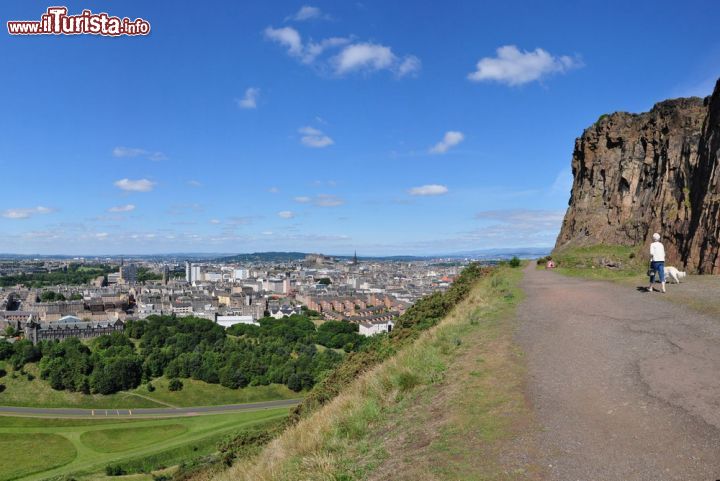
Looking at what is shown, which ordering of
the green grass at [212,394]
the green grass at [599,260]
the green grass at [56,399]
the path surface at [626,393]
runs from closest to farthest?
1. the path surface at [626,393]
2. the green grass at [599,260]
3. the green grass at [56,399]
4. the green grass at [212,394]

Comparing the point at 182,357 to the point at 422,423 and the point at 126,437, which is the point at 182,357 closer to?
the point at 126,437

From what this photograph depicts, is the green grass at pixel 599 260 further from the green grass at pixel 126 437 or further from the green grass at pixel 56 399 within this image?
the green grass at pixel 56 399

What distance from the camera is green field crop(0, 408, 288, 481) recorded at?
3432cm

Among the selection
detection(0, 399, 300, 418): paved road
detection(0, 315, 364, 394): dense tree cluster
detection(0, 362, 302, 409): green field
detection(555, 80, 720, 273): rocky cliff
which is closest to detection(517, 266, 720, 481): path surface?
detection(555, 80, 720, 273): rocky cliff

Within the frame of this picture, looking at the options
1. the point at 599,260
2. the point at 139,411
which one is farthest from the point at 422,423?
the point at 139,411

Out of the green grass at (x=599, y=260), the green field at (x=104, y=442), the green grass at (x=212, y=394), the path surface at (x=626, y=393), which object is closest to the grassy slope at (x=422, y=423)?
the path surface at (x=626, y=393)

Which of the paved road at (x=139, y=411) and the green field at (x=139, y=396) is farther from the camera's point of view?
the green field at (x=139, y=396)

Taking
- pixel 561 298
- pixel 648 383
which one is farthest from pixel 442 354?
pixel 561 298

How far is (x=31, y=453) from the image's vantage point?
3744cm

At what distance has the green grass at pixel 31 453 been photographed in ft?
113

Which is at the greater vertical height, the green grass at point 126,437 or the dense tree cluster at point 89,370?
the dense tree cluster at point 89,370

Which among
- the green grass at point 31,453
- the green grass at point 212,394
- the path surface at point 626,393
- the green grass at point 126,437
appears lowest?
the green grass at point 212,394

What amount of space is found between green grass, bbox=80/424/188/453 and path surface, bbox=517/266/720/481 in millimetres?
39870

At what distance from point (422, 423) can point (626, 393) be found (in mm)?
2456
